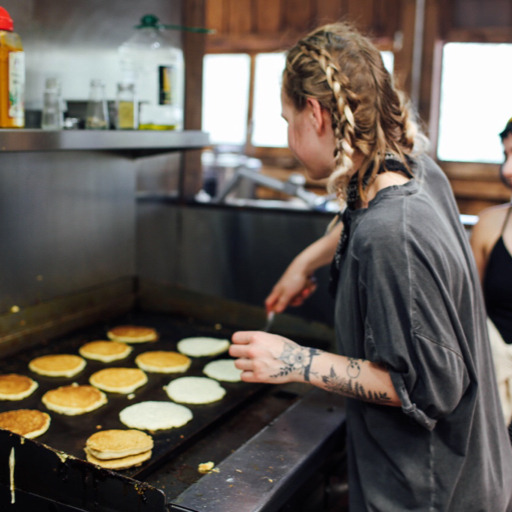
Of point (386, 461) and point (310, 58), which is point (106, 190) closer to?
point (310, 58)

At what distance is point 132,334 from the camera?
218cm

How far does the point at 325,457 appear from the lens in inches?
62.1

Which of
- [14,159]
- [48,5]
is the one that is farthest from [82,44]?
[14,159]

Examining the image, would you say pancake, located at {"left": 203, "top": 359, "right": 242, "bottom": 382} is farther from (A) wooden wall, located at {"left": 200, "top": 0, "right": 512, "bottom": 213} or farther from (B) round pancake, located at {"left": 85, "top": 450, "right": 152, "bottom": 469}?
(A) wooden wall, located at {"left": 200, "top": 0, "right": 512, "bottom": 213}

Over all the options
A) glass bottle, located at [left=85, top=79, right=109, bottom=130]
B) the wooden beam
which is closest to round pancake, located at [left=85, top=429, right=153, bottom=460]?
glass bottle, located at [left=85, top=79, right=109, bottom=130]

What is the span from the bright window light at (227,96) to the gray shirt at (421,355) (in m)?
5.92

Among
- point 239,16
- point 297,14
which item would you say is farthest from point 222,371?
point 239,16

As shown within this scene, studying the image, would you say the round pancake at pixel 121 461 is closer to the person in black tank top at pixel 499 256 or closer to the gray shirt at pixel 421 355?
the gray shirt at pixel 421 355

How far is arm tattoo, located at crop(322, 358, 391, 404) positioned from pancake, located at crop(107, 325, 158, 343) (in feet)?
3.32

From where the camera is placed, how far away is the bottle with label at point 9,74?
1454 millimetres

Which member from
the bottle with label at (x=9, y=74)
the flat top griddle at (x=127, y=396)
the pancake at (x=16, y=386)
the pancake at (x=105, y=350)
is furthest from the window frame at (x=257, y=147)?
the bottle with label at (x=9, y=74)

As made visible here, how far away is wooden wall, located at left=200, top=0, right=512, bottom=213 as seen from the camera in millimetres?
5512

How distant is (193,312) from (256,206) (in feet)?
1.64

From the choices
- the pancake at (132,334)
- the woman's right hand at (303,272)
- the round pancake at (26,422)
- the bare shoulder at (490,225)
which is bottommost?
the round pancake at (26,422)
